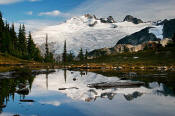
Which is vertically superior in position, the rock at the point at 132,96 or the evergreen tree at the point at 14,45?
the evergreen tree at the point at 14,45

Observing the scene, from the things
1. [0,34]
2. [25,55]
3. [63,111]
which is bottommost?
[63,111]

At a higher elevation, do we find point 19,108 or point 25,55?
point 25,55

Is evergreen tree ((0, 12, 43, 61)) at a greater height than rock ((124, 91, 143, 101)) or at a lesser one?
greater

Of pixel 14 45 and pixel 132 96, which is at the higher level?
pixel 14 45

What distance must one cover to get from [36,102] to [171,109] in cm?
1228

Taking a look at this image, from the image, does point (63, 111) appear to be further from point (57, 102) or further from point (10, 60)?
point (10, 60)

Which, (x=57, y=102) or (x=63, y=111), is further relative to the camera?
(x=57, y=102)

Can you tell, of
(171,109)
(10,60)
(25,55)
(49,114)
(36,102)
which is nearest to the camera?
(49,114)

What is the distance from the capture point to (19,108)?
2080 centimetres

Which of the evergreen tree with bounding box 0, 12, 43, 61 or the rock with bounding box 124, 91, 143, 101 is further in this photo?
the evergreen tree with bounding box 0, 12, 43, 61

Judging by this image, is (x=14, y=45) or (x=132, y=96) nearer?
(x=132, y=96)

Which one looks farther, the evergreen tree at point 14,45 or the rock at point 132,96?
the evergreen tree at point 14,45

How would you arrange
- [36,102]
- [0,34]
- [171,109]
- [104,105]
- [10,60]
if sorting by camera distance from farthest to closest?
1. [0,34]
2. [10,60]
3. [36,102]
4. [104,105]
5. [171,109]

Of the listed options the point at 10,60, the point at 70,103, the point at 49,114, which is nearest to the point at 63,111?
the point at 49,114
